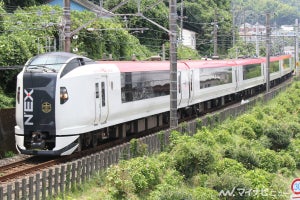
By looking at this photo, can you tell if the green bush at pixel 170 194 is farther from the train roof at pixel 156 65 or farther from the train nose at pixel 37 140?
the train roof at pixel 156 65

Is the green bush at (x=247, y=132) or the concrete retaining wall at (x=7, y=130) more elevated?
the concrete retaining wall at (x=7, y=130)

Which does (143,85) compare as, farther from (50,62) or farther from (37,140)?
(37,140)

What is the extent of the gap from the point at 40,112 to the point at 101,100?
245 cm

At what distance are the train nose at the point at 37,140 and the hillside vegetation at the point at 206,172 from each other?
257 cm

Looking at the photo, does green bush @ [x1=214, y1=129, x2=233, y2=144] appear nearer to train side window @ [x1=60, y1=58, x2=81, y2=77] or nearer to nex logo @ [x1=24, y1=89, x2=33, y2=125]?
train side window @ [x1=60, y1=58, x2=81, y2=77]

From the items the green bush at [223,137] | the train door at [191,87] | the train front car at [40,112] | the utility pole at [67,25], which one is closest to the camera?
the train front car at [40,112]

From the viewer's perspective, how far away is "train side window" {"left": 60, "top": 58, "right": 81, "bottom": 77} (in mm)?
15195

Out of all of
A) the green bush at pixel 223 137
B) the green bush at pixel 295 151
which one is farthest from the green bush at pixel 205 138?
the green bush at pixel 295 151

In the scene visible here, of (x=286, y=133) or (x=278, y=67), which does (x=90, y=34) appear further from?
(x=278, y=67)

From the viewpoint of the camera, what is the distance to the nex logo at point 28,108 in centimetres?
1490

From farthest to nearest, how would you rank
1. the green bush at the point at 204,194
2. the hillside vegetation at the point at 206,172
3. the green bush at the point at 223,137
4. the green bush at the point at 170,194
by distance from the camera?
the green bush at the point at 223,137 < the hillside vegetation at the point at 206,172 < the green bush at the point at 204,194 < the green bush at the point at 170,194

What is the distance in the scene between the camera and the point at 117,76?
1831cm

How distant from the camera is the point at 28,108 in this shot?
1492cm

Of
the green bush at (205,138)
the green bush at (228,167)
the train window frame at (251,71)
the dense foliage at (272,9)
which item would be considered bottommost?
the green bush at (228,167)
